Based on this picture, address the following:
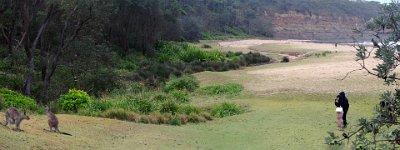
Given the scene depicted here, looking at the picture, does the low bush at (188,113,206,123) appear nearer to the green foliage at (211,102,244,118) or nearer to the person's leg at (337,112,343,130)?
the green foliage at (211,102,244,118)

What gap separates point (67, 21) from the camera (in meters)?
27.7

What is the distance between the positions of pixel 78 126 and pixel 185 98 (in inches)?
439

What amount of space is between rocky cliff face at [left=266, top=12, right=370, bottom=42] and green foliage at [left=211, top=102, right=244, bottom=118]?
335 feet

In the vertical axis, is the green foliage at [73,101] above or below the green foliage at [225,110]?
above

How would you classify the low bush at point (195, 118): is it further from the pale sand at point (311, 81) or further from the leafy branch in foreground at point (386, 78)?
the leafy branch in foreground at point (386, 78)

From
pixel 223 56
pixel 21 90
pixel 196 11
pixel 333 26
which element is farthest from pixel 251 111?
pixel 333 26

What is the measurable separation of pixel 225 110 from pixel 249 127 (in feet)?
12.5

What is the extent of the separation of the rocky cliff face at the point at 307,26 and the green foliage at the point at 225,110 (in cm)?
10207

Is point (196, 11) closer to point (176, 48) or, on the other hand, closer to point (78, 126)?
point (176, 48)

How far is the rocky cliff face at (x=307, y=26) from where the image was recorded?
125250mm

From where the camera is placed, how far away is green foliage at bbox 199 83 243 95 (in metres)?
27.0

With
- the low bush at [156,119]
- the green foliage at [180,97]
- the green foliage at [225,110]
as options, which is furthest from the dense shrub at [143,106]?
the green foliage at [180,97]

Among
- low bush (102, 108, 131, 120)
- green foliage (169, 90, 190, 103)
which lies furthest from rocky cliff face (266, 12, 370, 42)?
low bush (102, 108, 131, 120)

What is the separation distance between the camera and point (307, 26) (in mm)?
132000
